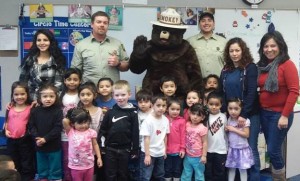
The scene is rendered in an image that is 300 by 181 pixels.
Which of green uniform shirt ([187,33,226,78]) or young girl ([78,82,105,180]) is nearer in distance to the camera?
young girl ([78,82,105,180])

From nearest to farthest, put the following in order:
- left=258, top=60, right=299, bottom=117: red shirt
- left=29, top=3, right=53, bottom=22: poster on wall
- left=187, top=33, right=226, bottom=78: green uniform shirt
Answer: left=258, top=60, right=299, bottom=117: red shirt, left=187, top=33, right=226, bottom=78: green uniform shirt, left=29, top=3, right=53, bottom=22: poster on wall

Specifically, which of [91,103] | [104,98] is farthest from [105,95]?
[91,103]

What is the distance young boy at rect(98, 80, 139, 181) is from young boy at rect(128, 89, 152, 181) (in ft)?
0.36

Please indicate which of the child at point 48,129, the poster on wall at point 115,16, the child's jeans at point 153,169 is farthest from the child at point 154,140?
the poster on wall at point 115,16

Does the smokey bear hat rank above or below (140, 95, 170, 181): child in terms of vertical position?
above

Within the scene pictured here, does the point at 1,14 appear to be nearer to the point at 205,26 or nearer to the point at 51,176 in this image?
the point at 51,176

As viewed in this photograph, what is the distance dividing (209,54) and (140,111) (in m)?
0.87

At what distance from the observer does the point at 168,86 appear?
2848mm

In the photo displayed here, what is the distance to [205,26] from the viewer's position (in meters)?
3.24

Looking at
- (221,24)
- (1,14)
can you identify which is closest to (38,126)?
(1,14)

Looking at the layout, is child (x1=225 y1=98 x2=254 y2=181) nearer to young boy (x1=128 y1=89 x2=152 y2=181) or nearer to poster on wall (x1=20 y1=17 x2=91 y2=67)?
young boy (x1=128 y1=89 x2=152 y2=181)

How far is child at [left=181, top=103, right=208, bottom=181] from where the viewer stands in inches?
107

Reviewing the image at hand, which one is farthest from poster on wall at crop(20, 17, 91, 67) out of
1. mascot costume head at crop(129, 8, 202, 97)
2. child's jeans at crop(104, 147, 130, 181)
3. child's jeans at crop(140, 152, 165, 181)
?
child's jeans at crop(140, 152, 165, 181)

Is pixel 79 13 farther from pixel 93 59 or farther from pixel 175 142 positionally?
pixel 175 142
